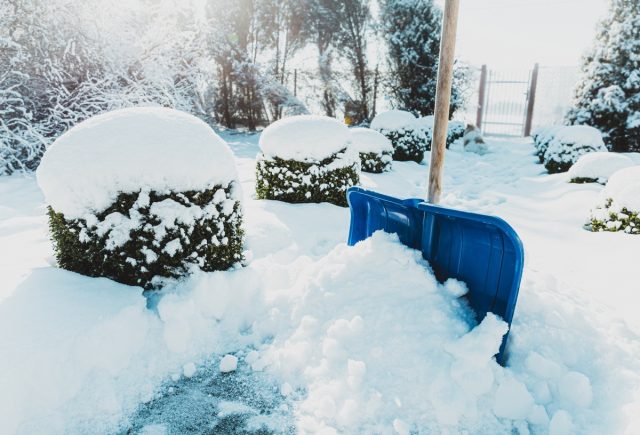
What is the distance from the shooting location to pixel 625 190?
4023 millimetres

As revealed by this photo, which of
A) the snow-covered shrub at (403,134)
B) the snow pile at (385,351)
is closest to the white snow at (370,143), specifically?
the snow-covered shrub at (403,134)

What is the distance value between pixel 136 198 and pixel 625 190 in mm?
4546

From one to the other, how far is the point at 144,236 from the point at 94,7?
6.74m

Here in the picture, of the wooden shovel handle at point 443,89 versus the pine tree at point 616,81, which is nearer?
the wooden shovel handle at point 443,89

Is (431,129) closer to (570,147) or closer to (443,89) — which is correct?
(570,147)

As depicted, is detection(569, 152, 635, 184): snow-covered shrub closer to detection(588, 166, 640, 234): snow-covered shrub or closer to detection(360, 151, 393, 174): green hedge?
detection(588, 166, 640, 234): snow-covered shrub

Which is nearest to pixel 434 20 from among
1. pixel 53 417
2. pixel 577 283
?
pixel 577 283

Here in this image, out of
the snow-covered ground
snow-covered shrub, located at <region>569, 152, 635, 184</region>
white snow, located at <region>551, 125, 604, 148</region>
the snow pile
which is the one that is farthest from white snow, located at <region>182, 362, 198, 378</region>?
white snow, located at <region>551, 125, 604, 148</region>

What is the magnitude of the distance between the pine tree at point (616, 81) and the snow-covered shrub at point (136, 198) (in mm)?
11986

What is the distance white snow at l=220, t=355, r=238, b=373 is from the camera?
2.17 metres

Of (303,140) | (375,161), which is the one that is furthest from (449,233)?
(375,161)

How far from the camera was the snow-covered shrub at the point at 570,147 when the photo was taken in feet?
26.9

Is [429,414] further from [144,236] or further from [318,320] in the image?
[144,236]

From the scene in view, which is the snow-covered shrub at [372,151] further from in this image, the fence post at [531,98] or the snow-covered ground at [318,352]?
the fence post at [531,98]
